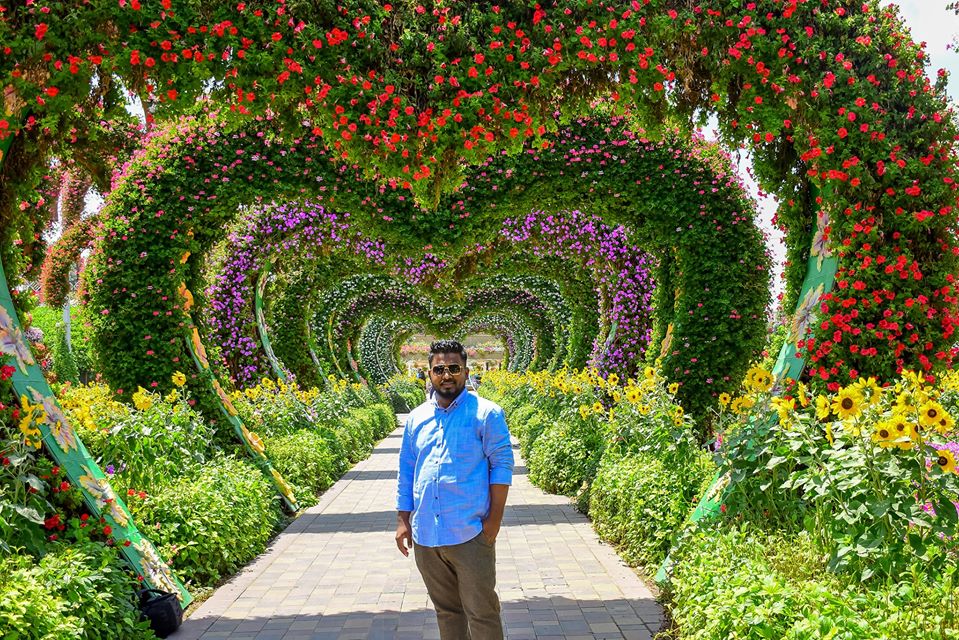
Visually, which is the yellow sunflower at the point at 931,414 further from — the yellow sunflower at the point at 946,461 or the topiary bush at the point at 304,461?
the topiary bush at the point at 304,461

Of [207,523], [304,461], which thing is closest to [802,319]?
[207,523]

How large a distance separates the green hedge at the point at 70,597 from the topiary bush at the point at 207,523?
751mm

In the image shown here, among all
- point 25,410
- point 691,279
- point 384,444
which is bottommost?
point 384,444

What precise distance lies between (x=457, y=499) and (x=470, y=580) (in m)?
0.32

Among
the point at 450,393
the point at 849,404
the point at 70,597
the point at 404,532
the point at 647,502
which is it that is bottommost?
the point at 647,502

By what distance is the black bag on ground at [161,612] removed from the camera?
423 centimetres

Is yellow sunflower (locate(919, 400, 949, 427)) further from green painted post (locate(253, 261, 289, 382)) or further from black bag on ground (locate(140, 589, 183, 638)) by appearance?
green painted post (locate(253, 261, 289, 382))

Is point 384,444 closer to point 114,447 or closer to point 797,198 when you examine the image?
point 114,447

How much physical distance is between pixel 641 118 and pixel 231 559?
13.9 ft

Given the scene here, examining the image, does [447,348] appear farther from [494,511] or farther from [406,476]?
[494,511]

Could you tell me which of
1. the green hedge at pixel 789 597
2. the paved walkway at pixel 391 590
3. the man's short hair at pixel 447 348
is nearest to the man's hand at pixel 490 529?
the man's short hair at pixel 447 348

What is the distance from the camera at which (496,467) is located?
10.5 feet

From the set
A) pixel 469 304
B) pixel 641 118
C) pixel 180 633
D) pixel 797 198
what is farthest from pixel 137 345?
pixel 469 304

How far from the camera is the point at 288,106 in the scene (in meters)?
4.96
